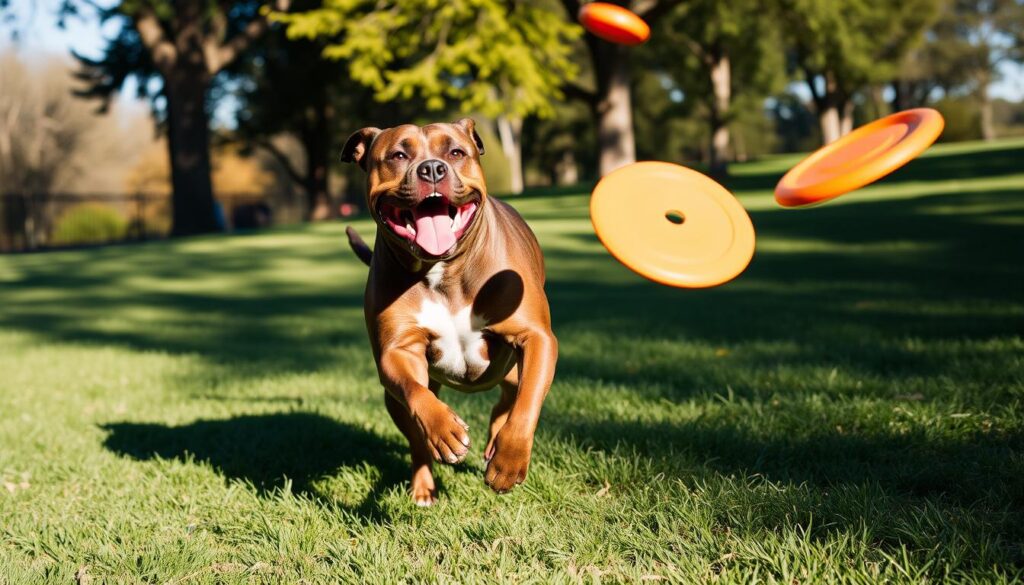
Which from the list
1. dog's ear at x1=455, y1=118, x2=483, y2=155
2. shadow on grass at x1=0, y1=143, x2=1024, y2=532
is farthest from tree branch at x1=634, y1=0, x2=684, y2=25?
dog's ear at x1=455, y1=118, x2=483, y2=155

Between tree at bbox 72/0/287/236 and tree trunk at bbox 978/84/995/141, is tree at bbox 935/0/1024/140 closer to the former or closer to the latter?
tree trunk at bbox 978/84/995/141

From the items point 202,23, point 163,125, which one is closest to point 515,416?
point 202,23

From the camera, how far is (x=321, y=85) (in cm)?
3378

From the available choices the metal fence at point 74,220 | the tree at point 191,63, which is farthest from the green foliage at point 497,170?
the tree at point 191,63

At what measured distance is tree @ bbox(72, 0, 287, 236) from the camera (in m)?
24.8

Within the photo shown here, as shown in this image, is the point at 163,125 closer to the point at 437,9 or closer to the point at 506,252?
the point at 437,9

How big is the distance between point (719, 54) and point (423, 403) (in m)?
41.4

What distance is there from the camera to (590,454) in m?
4.13

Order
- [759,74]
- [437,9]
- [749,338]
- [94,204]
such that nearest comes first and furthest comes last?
[749,338] → [437,9] → [94,204] → [759,74]

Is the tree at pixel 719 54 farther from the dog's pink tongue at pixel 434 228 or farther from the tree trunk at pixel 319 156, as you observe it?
the dog's pink tongue at pixel 434 228

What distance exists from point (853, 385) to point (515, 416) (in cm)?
289

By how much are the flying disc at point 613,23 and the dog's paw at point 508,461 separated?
2.19 m

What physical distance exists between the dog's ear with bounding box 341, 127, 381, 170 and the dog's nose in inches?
22.8

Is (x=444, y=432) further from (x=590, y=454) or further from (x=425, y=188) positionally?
(x=590, y=454)
